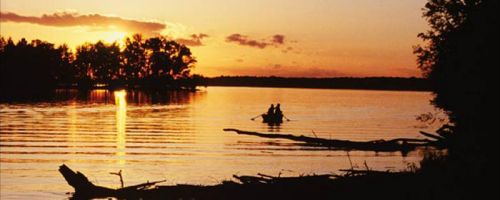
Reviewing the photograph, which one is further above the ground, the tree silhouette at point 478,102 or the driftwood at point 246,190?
the tree silhouette at point 478,102

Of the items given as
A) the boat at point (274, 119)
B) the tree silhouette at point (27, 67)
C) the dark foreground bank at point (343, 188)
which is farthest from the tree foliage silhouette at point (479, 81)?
the tree silhouette at point (27, 67)

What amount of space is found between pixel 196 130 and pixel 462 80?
44.2 metres

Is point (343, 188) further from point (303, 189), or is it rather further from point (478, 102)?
point (478, 102)

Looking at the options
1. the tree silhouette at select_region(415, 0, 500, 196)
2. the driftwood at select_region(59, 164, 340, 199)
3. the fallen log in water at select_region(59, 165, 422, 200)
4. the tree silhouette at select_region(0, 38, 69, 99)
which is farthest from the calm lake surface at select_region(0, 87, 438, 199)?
the tree silhouette at select_region(0, 38, 69, 99)

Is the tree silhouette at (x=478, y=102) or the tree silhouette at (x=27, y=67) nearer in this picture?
the tree silhouette at (x=478, y=102)

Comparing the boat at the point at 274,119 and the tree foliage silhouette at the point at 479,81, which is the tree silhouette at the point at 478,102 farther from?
the boat at the point at 274,119

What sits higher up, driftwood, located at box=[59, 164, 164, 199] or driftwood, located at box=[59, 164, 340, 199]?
driftwood, located at box=[59, 164, 340, 199]

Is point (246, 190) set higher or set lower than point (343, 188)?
lower

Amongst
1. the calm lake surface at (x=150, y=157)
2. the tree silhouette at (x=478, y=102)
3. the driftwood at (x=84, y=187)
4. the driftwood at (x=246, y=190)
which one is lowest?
the calm lake surface at (x=150, y=157)

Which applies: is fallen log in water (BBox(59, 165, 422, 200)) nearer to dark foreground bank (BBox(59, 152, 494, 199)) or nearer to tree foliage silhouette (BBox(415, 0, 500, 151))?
dark foreground bank (BBox(59, 152, 494, 199))

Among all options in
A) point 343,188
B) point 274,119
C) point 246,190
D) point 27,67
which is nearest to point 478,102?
point 343,188

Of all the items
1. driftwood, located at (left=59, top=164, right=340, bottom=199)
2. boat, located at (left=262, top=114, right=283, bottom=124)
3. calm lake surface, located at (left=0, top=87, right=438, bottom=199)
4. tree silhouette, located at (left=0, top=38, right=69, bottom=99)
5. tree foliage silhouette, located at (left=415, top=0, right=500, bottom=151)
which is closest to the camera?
driftwood, located at (left=59, top=164, right=340, bottom=199)

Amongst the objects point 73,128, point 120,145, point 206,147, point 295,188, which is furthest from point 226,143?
point 295,188

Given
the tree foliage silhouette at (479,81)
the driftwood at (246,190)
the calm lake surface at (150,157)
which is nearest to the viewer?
the driftwood at (246,190)
